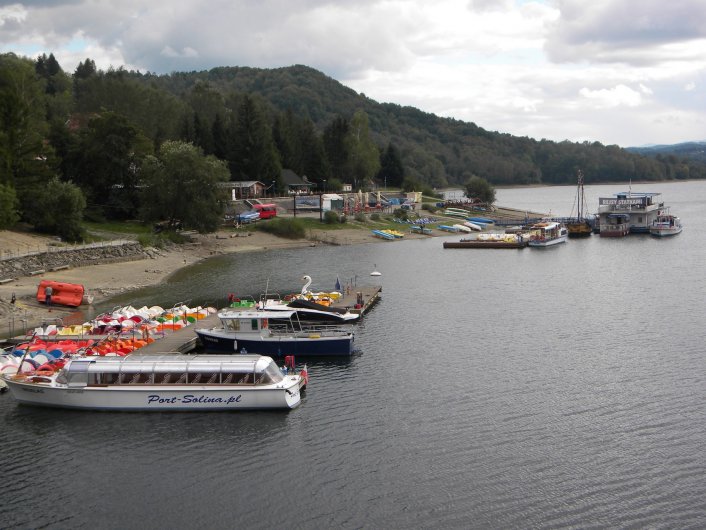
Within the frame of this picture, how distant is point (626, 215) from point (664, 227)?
19.2 feet

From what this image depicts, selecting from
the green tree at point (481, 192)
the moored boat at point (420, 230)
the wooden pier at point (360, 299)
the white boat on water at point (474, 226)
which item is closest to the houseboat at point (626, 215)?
the white boat on water at point (474, 226)

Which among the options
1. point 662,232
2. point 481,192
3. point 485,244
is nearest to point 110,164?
point 485,244

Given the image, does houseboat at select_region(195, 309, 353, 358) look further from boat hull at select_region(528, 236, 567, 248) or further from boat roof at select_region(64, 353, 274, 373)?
boat hull at select_region(528, 236, 567, 248)

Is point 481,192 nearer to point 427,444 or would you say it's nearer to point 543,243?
point 543,243

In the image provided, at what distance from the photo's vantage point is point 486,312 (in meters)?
61.4

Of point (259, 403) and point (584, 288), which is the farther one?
point (584, 288)

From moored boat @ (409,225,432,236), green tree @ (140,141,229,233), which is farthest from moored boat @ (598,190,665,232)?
green tree @ (140,141,229,233)

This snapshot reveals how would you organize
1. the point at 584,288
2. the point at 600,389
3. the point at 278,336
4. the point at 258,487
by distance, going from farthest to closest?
1. the point at 584,288
2. the point at 278,336
3. the point at 600,389
4. the point at 258,487

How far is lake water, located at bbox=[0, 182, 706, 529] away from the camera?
28005mm

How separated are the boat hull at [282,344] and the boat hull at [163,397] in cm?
852

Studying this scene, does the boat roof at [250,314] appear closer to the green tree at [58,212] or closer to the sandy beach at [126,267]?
the sandy beach at [126,267]

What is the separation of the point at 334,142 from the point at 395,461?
443 ft

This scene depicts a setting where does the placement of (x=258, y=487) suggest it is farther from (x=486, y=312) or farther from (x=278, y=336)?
(x=486, y=312)

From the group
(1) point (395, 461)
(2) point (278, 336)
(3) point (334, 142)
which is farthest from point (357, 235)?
(1) point (395, 461)
